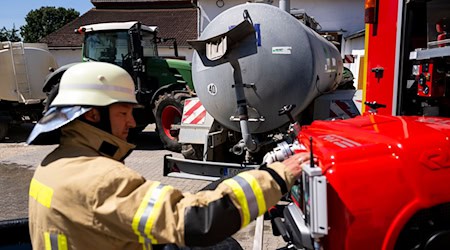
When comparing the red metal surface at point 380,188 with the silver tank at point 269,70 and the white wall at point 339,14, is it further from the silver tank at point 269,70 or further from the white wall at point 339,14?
the white wall at point 339,14

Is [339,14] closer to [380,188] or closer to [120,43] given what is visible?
[120,43]

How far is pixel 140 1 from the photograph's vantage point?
28531mm

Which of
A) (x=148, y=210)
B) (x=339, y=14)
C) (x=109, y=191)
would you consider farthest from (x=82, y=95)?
(x=339, y=14)

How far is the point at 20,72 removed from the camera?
1024 centimetres

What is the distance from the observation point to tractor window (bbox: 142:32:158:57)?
30.1ft

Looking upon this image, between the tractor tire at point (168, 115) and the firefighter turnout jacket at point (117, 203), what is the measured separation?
244 inches

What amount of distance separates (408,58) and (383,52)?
246 mm

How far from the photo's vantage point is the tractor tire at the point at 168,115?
25.8 ft

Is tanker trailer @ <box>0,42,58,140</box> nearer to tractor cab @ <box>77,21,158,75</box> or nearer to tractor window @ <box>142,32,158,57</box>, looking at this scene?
tractor cab @ <box>77,21,158,75</box>

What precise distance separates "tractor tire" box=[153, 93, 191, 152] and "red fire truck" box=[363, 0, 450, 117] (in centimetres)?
467

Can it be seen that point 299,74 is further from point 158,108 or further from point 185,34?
point 185,34

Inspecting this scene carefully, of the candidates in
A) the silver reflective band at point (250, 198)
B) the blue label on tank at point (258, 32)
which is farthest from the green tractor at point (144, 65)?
the silver reflective band at point (250, 198)

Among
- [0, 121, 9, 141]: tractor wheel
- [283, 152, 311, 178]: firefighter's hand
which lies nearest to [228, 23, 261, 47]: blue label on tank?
[283, 152, 311, 178]: firefighter's hand

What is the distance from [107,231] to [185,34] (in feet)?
75.6
